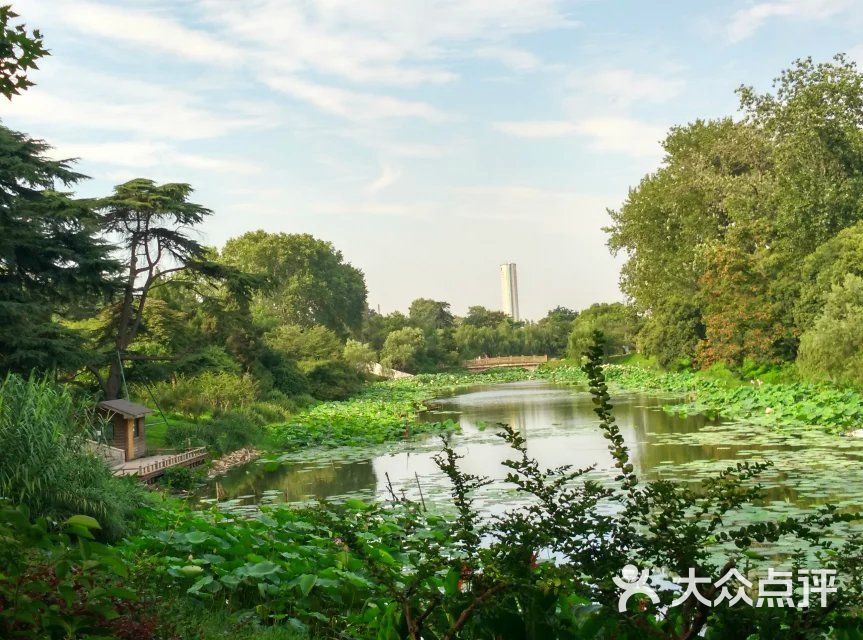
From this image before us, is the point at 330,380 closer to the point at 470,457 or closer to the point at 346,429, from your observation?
the point at 346,429

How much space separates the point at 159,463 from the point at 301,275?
44959mm

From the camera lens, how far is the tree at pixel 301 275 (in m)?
55.6

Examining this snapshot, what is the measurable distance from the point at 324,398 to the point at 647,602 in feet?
107

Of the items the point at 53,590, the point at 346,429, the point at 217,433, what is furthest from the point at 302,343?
the point at 53,590

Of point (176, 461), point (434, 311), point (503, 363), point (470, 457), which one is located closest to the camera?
point (176, 461)

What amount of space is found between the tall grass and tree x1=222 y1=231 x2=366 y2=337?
4463 centimetres

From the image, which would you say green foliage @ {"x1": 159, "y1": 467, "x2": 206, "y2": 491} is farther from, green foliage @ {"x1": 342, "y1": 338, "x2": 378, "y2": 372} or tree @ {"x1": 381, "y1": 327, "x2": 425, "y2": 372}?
tree @ {"x1": 381, "y1": 327, "x2": 425, "y2": 372}

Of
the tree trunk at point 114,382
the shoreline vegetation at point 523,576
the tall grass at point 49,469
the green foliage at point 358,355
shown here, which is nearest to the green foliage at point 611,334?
the green foliage at point 358,355

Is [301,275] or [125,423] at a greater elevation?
[301,275]

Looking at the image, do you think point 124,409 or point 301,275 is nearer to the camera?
Answer: point 124,409

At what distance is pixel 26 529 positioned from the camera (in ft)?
7.95

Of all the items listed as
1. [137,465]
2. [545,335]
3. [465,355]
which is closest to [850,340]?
[137,465]

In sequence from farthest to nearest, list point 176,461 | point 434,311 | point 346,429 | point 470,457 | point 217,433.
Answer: point 434,311, point 346,429, point 217,433, point 470,457, point 176,461

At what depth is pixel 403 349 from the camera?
58469 millimetres
